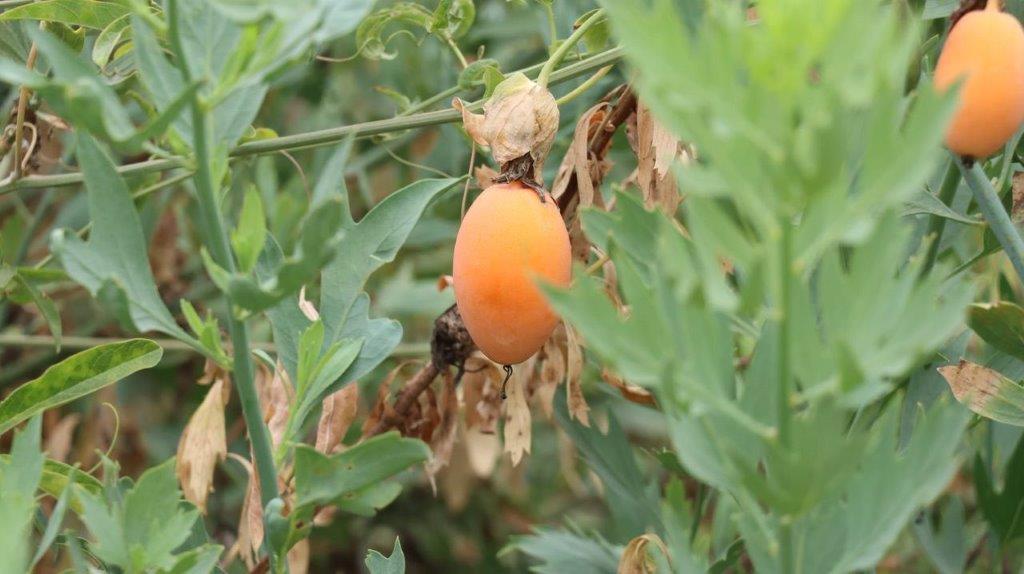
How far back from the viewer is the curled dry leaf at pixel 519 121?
66cm

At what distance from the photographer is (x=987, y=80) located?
56 cm

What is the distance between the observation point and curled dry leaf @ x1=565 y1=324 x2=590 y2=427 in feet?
2.53

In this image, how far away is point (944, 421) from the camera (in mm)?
456

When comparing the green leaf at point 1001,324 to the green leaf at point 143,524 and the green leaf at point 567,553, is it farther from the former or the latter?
the green leaf at point 143,524

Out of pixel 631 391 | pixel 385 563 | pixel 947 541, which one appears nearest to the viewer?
pixel 385 563

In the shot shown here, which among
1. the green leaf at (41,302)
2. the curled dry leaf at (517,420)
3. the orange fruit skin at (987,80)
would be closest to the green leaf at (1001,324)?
the orange fruit skin at (987,80)

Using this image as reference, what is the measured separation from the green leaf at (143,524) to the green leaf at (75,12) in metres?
0.28

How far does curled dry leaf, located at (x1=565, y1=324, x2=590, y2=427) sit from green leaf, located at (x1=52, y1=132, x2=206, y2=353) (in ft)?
0.94

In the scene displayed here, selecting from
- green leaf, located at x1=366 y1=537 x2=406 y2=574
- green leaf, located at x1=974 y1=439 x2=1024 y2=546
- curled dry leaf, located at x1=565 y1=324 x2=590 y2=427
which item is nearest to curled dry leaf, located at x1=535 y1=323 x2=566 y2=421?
curled dry leaf, located at x1=565 y1=324 x2=590 y2=427

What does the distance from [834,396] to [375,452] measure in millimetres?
207

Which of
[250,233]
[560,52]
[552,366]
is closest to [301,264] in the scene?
[250,233]

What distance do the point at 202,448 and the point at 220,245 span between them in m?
0.33

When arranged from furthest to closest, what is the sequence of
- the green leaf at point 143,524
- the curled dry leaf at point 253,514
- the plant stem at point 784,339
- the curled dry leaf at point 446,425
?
the curled dry leaf at point 446,425
the curled dry leaf at point 253,514
the green leaf at point 143,524
the plant stem at point 784,339

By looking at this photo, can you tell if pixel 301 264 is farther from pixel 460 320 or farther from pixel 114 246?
pixel 460 320
